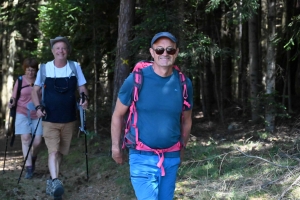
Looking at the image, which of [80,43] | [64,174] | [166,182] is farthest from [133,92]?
[80,43]

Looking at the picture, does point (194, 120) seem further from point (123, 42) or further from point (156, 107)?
point (156, 107)

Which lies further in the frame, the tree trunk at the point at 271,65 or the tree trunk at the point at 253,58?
the tree trunk at the point at 253,58

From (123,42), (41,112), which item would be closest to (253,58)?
(123,42)

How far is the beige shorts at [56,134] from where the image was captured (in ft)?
25.2

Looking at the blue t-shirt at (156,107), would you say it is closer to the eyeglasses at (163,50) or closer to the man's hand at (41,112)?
the eyeglasses at (163,50)

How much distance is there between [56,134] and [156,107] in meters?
3.78

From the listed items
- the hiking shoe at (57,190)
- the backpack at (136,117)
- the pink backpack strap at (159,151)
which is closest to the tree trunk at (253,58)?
the hiking shoe at (57,190)

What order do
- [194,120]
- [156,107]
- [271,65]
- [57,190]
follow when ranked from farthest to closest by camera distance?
1. [194,120]
2. [271,65]
3. [57,190]
4. [156,107]

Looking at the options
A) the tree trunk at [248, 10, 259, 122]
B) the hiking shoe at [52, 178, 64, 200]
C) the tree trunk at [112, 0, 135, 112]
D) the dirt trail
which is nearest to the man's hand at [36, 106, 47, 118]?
the hiking shoe at [52, 178, 64, 200]

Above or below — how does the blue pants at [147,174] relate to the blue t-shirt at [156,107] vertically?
below

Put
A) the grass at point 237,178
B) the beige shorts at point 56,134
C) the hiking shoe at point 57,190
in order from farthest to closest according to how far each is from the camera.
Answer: the beige shorts at point 56,134, the hiking shoe at point 57,190, the grass at point 237,178

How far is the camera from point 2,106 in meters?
24.2

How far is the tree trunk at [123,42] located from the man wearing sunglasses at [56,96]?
231 cm

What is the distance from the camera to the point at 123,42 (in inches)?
397
